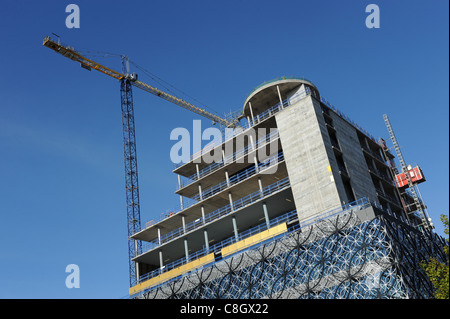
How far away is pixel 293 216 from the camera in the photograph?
53.5 m

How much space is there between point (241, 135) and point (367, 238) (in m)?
24.7

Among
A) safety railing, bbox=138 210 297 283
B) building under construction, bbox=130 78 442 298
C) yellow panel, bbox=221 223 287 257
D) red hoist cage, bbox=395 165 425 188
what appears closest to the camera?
building under construction, bbox=130 78 442 298

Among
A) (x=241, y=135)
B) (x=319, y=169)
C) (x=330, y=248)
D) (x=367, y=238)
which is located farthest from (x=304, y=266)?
(x=241, y=135)

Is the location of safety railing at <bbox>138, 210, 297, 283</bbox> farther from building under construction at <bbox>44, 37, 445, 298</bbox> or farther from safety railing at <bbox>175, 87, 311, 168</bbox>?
safety railing at <bbox>175, 87, 311, 168</bbox>

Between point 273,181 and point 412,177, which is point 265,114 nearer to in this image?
point 273,181

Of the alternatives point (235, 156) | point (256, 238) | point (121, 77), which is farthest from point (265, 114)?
point (121, 77)

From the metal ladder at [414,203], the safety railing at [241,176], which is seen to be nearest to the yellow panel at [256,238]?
the safety railing at [241,176]

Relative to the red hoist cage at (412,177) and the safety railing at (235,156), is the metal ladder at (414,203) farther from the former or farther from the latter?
the safety railing at (235,156)

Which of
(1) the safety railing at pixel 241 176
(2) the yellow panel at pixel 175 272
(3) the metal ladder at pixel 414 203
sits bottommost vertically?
(2) the yellow panel at pixel 175 272

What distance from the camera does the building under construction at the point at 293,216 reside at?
39219 mm

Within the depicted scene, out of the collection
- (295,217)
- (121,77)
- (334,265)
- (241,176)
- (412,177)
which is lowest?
(334,265)

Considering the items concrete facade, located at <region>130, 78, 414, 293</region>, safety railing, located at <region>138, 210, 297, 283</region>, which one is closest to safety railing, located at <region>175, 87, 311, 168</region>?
concrete facade, located at <region>130, 78, 414, 293</region>

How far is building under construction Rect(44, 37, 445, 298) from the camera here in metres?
39.2
